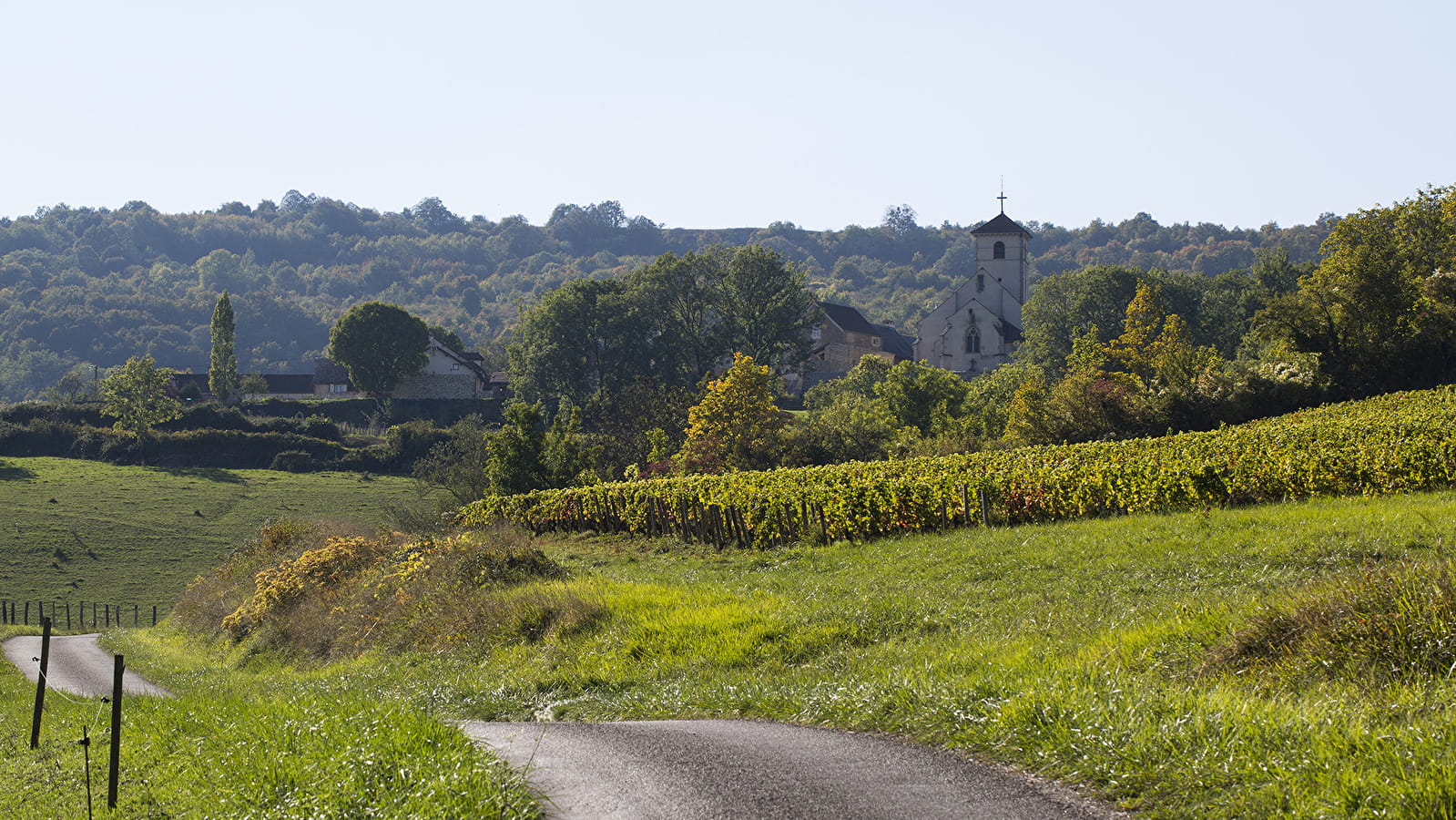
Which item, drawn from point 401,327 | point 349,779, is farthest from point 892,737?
point 401,327

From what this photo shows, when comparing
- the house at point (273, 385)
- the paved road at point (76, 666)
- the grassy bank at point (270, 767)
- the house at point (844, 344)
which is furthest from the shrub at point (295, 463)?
the grassy bank at point (270, 767)

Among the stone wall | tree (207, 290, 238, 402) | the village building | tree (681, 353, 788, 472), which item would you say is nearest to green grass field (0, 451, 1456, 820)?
tree (681, 353, 788, 472)

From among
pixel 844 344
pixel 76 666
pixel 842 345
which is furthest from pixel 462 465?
pixel 844 344

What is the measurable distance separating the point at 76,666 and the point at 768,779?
26.9m

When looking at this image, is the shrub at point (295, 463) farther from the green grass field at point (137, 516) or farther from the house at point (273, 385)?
the house at point (273, 385)

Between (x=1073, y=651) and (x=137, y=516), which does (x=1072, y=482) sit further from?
(x=137, y=516)

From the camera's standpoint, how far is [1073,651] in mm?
11750

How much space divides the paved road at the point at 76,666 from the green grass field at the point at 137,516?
13394 millimetres

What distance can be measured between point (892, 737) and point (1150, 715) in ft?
6.65

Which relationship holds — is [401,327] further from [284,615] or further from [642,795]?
[642,795]

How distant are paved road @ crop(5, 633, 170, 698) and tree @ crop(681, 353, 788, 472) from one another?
86.6 feet

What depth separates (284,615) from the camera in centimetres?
2972

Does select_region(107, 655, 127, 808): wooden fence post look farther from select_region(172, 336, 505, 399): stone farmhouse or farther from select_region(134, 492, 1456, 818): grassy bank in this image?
select_region(172, 336, 505, 399): stone farmhouse

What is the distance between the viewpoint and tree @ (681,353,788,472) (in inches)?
2191
